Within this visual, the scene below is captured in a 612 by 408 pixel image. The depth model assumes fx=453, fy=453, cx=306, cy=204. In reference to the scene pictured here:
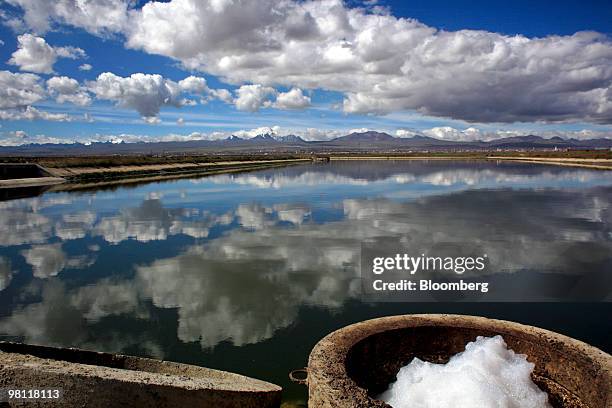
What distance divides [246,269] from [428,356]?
7.04 m

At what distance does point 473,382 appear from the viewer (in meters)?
5.66

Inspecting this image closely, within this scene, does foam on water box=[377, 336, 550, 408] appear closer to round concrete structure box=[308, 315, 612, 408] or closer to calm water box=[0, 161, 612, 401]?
round concrete structure box=[308, 315, 612, 408]

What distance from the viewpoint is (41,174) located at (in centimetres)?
5016

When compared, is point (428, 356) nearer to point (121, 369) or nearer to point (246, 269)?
point (121, 369)

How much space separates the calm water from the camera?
334 inches

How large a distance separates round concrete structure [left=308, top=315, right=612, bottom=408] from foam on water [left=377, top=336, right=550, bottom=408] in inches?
7.8

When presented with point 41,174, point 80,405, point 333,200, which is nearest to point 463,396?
point 80,405

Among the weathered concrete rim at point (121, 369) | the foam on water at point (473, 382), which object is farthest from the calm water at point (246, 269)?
the foam on water at point (473, 382)

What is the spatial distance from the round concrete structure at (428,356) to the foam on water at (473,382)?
20cm

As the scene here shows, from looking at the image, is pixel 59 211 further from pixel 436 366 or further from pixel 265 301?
pixel 436 366

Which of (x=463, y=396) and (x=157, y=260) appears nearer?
(x=463, y=396)

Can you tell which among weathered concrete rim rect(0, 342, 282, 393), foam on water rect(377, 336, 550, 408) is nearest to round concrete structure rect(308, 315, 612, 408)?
foam on water rect(377, 336, 550, 408)

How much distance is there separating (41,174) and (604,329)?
54.6m

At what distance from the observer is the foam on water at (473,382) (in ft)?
18.1
